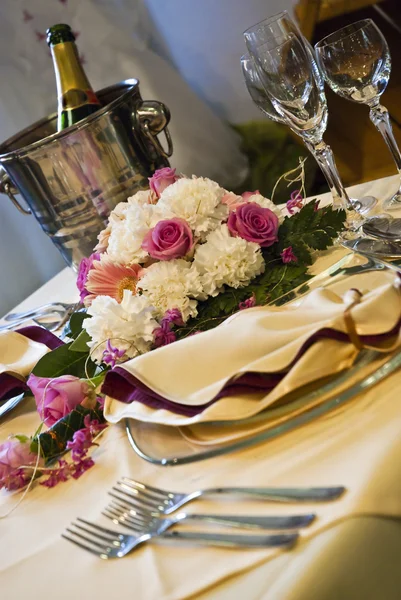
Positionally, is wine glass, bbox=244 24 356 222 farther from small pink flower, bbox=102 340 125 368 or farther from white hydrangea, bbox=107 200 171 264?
small pink flower, bbox=102 340 125 368

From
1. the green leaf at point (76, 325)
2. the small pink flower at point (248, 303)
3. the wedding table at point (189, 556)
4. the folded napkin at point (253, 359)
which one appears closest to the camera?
the wedding table at point (189, 556)

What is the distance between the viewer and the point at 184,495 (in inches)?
14.6

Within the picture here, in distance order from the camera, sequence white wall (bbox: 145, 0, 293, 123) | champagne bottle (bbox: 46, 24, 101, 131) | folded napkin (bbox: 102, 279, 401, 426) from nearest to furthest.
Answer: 1. folded napkin (bbox: 102, 279, 401, 426)
2. champagne bottle (bbox: 46, 24, 101, 131)
3. white wall (bbox: 145, 0, 293, 123)

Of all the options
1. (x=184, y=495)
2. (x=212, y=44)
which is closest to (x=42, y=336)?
(x=184, y=495)

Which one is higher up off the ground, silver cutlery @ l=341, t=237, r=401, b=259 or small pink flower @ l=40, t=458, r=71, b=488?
small pink flower @ l=40, t=458, r=71, b=488

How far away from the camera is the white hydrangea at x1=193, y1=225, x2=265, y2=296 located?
62 centimetres

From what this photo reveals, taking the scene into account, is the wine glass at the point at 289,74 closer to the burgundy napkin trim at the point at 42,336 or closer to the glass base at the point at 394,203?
the glass base at the point at 394,203

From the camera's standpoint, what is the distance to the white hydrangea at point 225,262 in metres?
0.62

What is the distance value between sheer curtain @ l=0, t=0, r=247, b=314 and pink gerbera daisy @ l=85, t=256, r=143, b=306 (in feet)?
3.92

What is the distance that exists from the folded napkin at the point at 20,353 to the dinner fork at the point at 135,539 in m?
0.32

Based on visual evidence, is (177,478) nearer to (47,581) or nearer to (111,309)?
(47,581)

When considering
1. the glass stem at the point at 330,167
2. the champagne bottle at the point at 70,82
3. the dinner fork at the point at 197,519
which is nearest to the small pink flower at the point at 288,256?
the glass stem at the point at 330,167

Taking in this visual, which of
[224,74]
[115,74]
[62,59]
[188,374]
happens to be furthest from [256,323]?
[115,74]

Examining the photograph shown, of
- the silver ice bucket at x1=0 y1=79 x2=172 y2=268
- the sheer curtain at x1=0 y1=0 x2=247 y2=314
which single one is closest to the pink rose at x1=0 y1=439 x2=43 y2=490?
the silver ice bucket at x1=0 y1=79 x2=172 y2=268
